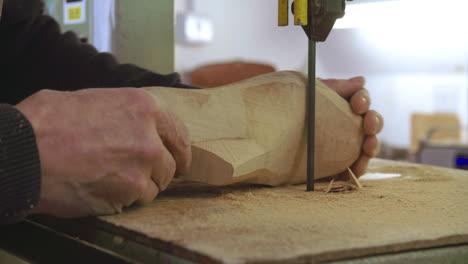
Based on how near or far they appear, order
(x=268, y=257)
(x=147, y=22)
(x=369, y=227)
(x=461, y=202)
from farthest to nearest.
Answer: (x=147, y=22)
(x=461, y=202)
(x=369, y=227)
(x=268, y=257)

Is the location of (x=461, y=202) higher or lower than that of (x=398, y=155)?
higher

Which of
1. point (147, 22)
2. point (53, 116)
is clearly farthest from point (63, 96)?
point (147, 22)

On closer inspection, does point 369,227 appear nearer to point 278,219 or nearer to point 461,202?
point 278,219

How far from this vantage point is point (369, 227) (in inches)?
21.4

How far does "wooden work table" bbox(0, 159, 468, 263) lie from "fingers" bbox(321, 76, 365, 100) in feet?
0.65

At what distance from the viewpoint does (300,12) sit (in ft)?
2.46

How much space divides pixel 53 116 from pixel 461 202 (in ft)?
1.75

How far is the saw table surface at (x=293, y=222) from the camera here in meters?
0.46

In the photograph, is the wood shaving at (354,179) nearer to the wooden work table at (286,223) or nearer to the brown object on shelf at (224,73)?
the wooden work table at (286,223)

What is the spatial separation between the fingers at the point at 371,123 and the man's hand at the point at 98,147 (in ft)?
1.30

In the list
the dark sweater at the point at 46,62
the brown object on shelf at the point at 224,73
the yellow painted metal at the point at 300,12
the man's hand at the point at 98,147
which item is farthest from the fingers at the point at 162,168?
the brown object on shelf at the point at 224,73

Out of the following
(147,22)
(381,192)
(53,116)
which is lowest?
(381,192)

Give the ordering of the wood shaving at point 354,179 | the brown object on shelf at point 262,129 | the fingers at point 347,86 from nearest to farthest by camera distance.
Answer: the brown object on shelf at point 262,129
the wood shaving at point 354,179
the fingers at point 347,86

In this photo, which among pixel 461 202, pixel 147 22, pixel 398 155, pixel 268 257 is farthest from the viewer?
pixel 398 155
